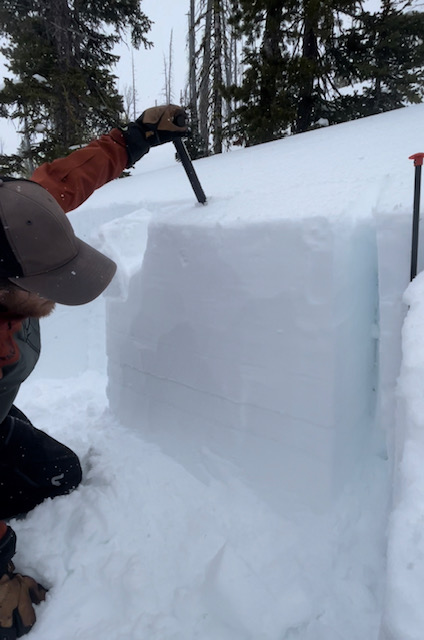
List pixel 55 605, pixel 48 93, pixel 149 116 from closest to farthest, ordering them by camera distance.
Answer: pixel 55 605 → pixel 149 116 → pixel 48 93

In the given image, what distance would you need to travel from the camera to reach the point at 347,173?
7.00ft

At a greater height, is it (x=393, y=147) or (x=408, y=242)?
(x=393, y=147)

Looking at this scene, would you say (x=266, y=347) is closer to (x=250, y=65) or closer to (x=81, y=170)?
(x=81, y=170)

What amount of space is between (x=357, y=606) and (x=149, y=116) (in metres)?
2.26

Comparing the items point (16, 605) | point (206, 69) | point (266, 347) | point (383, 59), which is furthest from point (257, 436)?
point (206, 69)

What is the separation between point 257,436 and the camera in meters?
1.78

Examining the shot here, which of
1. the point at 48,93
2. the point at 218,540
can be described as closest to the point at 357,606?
the point at 218,540

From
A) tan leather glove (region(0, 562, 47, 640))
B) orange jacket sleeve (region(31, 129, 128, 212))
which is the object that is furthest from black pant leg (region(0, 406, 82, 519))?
orange jacket sleeve (region(31, 129, 128, 212))

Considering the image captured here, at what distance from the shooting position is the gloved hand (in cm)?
197

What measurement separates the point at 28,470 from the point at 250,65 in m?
7.38

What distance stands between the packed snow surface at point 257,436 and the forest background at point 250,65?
4834mm

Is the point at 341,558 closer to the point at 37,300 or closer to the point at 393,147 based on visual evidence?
the point at 37,300

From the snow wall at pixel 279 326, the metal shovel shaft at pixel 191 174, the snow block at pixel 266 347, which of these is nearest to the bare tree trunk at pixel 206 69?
the metal shovel shaft at pixel 191 174

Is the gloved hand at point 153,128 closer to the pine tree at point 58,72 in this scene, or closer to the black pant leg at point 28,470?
the black pant leg at point 28,470
